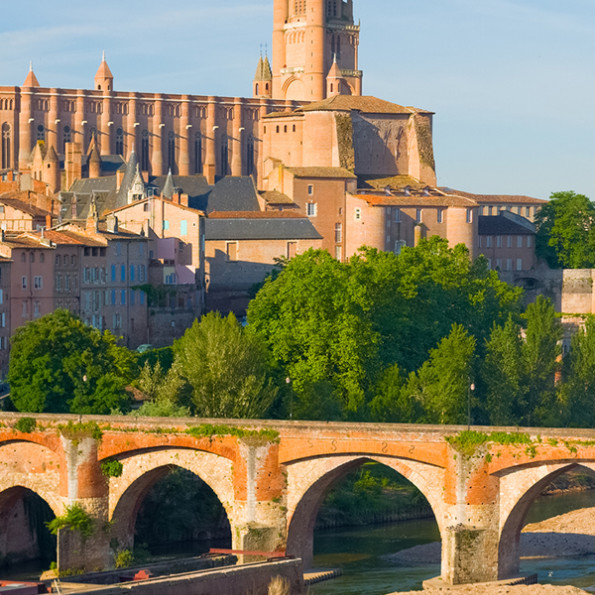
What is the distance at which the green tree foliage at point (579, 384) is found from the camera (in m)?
81.3

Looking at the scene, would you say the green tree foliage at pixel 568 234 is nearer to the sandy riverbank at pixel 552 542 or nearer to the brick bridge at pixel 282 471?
the sandy riverbank at pixel 552 542

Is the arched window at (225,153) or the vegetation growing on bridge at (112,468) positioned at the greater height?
the arched window at (225,153)

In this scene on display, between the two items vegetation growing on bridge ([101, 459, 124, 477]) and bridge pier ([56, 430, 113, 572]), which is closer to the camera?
bridge pier ([56, 430, 113, 572])

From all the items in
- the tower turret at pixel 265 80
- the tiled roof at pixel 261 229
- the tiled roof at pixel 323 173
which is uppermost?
the tower turret at pixel 265 80

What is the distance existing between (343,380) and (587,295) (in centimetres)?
4920

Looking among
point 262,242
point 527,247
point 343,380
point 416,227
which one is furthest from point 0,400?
point 527,247

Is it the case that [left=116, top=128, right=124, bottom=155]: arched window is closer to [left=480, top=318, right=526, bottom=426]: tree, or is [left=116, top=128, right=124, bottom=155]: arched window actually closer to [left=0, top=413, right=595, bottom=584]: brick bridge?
[left=480, top=318, right=526, bottom=426]: tree

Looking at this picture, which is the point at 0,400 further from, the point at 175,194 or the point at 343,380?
the point at 175,194

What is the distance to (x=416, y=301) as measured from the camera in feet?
296

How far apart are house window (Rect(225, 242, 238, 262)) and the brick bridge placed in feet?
167

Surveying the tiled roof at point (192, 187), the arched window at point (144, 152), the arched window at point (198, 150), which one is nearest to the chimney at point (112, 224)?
the tiled roof at point (192, 187)

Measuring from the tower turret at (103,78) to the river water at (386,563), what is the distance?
3301 inches

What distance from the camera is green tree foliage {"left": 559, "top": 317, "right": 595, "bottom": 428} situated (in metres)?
81.3

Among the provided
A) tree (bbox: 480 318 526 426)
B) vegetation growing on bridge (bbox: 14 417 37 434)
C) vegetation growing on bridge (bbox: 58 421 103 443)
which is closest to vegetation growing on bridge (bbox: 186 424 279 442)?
vegetation growing on bridge (bbox: 58 421 103 443)
